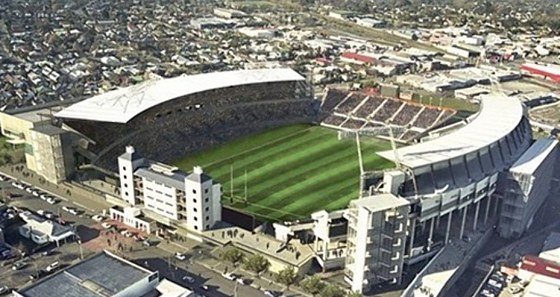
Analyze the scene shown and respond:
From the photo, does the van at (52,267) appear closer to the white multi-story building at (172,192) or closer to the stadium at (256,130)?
the white multi-story building at (172,192)

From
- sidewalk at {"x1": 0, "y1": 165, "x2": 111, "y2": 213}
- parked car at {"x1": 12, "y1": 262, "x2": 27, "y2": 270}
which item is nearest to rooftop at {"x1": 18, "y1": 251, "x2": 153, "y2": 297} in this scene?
parked car at {"x1": 12, "y1": 262, "x2": 27, "y2": 270}

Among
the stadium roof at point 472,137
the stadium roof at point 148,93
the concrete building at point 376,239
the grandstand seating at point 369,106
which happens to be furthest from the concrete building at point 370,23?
the concrete building at point 376,239

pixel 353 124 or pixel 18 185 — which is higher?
pixel 353 124

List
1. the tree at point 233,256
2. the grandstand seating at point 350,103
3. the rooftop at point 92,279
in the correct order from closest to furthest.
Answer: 1. the rooftop at point 92,279
2. the tree at point 233,256
3. the grandstand seating at point 350,103

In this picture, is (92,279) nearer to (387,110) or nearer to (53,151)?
(53,151)

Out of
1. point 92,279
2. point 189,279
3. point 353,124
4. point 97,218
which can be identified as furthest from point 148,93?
point 92,279

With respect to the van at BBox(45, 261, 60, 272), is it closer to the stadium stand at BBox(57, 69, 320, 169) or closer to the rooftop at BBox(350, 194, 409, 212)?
the stadium stand at BBox(57, 69, 320, 169)

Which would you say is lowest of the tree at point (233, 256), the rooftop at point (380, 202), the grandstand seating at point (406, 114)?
the tree at point (233, 256)
